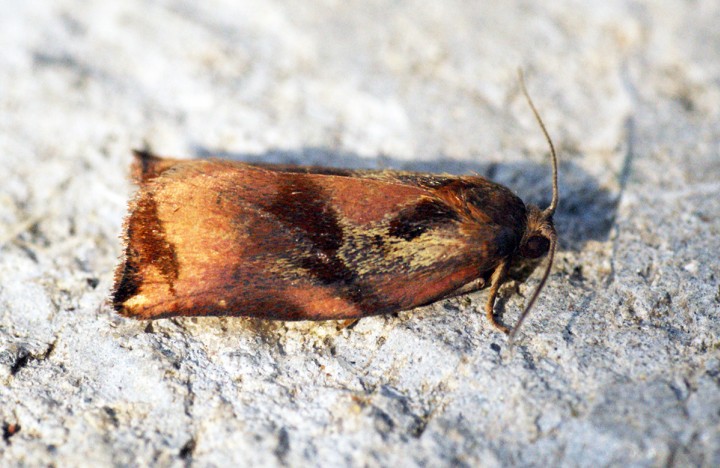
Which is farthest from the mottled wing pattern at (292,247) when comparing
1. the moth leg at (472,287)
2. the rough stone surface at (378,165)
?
the rough stone surface at (378,165)

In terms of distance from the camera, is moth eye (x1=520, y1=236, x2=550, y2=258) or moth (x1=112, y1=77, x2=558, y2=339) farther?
moth eye (x1=520, y1=236, x2=550, y2=258)

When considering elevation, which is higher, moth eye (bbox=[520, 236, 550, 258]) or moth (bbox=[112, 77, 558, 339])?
moth eye (bbox=[520, 236, 550, 258])

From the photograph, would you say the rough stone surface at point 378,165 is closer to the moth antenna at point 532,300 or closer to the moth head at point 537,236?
the moth antenna at point 532,300

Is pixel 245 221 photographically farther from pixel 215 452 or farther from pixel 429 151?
pixel 429 151

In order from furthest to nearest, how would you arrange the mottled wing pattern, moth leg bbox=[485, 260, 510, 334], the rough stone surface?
moth leg bbox=[485, 260, 510, 334] → the mottled wing pattern → the rough stone surface

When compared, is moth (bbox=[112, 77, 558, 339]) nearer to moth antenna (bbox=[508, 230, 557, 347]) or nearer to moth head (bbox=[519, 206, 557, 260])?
moth antenna (bbox=[508, 230, 557, 347])

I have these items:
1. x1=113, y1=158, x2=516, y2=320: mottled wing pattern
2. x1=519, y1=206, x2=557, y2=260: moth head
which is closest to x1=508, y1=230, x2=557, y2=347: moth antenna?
x1=519, y1=206, x2=557, y2=260: moth head

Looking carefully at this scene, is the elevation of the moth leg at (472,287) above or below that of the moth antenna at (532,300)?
below

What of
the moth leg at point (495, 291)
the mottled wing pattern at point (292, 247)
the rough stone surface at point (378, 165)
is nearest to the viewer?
the rough stone surface at point (378, 165)
